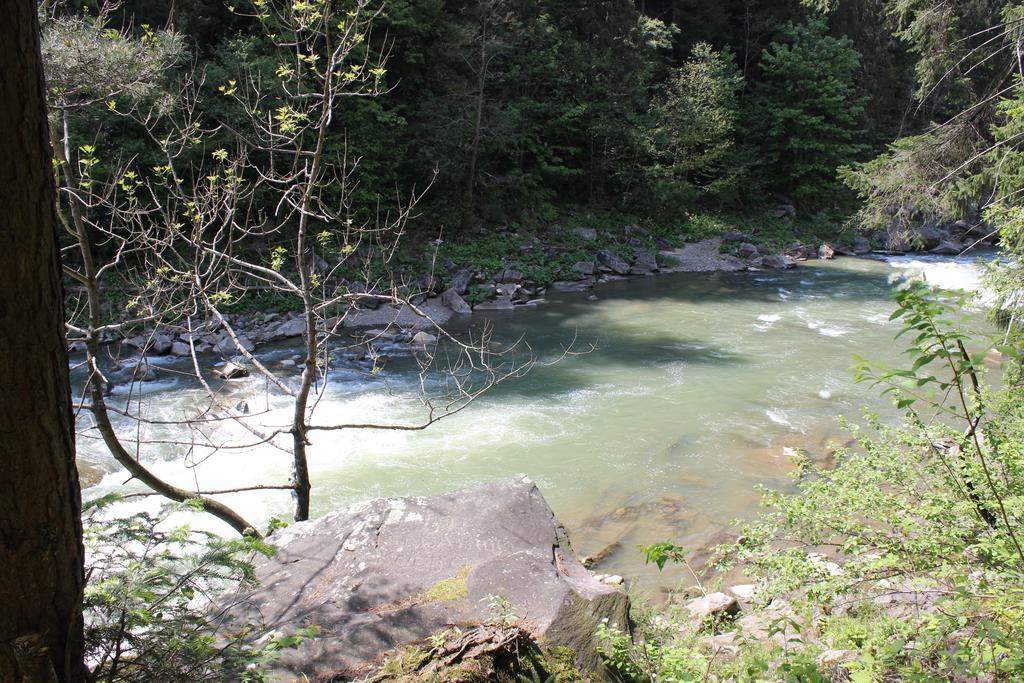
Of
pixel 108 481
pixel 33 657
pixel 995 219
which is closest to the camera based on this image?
pixel 33 657

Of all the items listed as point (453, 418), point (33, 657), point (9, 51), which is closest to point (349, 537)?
point (33, 657)

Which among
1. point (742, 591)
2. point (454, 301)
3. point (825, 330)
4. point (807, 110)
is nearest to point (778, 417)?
point (742, 591)

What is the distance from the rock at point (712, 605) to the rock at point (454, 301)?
414 inches

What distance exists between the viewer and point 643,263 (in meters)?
19.3

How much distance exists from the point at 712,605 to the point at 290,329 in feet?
33.6

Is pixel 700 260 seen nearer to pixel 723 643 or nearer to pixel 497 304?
pixel 497 304

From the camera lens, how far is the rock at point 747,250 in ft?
67.8

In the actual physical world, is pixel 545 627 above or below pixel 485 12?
below

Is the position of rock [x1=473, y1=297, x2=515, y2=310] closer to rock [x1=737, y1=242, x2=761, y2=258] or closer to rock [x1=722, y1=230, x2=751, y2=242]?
A: rock [x1=737, y1=242, x2=761, y2=258]

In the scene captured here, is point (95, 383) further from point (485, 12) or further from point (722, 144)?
point (722, 144)

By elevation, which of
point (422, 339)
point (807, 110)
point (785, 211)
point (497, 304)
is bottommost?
point (422, 339)

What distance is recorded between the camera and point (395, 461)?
8.23 metres

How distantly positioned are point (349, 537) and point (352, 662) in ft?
4.03

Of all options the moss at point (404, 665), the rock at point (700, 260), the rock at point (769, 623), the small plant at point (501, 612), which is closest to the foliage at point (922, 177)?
the rock at point (769, 623)
